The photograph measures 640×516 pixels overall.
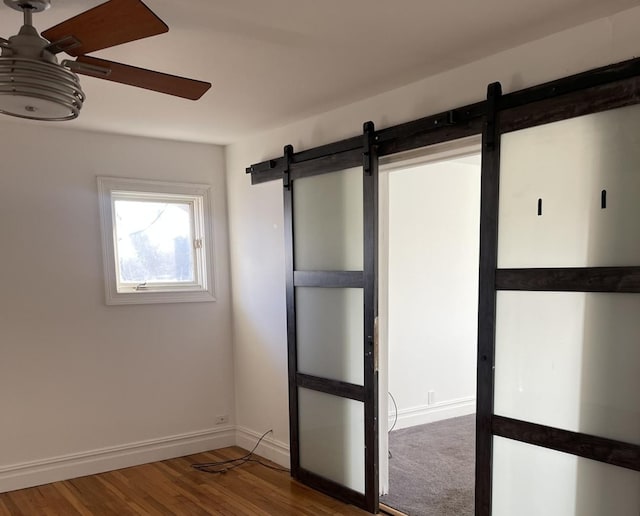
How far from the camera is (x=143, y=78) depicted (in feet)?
5.71

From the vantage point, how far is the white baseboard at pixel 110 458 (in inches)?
126

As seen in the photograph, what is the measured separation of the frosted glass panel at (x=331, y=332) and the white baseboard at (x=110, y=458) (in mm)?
1259

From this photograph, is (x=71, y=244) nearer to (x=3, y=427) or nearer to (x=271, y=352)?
(x=3, y=427)

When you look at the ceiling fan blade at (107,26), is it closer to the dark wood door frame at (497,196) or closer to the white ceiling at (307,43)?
the white ceiling at (307,43)

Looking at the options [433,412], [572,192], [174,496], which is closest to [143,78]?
[572,192]

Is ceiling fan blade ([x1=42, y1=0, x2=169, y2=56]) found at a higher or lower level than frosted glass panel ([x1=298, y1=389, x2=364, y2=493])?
higher

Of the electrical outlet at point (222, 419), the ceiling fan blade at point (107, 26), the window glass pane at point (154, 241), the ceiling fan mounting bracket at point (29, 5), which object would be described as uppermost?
the ceiling fan mounting bracket at point (29, 5)

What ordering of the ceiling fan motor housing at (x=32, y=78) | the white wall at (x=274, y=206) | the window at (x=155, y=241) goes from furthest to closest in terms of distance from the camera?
1. the window at (x=155, y=241)
2. the white wall at (x=274, y=206)
3. the ceiling fan motor housing at (x=32, y=78)

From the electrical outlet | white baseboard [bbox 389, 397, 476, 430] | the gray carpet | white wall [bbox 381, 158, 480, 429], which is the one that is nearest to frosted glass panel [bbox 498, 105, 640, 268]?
the gray carpet

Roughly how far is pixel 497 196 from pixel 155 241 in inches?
107

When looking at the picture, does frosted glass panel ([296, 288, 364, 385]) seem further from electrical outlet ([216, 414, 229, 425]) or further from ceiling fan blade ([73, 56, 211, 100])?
ceiling fan blade ([73, 56, 211, 100])

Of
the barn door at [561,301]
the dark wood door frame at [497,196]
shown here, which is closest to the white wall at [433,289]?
the dark wood door frame at [497,196]

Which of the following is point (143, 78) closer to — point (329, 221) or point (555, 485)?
point (329, 221)

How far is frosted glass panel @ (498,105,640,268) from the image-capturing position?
5.86 feet
